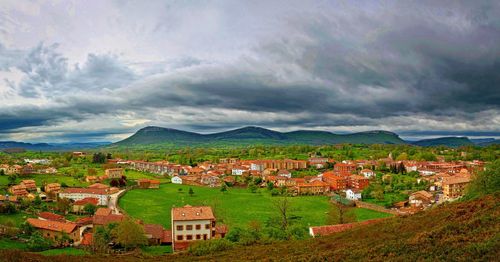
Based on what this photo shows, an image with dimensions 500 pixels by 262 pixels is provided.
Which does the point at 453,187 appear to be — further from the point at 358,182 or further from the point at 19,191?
the point at 19,191

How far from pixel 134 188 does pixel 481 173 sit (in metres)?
80.6

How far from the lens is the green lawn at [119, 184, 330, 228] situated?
58.4 metres

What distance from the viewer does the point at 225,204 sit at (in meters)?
73.2

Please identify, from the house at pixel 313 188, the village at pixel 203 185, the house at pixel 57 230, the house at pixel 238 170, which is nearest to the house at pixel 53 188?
the village at pixel 203 185

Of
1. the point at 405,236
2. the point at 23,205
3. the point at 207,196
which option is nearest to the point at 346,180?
the point at 207,196

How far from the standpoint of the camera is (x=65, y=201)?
68.2 m

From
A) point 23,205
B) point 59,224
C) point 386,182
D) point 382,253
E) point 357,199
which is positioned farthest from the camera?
point 386,182

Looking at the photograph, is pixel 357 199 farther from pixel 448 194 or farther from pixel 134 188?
pixel 134 188

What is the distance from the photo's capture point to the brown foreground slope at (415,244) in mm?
14110

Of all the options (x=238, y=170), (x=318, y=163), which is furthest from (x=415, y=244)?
(x=318, y=163)

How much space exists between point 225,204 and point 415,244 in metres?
59.3

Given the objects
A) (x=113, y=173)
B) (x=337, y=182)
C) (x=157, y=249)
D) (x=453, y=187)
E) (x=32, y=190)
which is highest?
(x=113, y=173)

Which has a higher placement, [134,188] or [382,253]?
[382,253]

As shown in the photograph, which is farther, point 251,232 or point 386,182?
point 386,182
